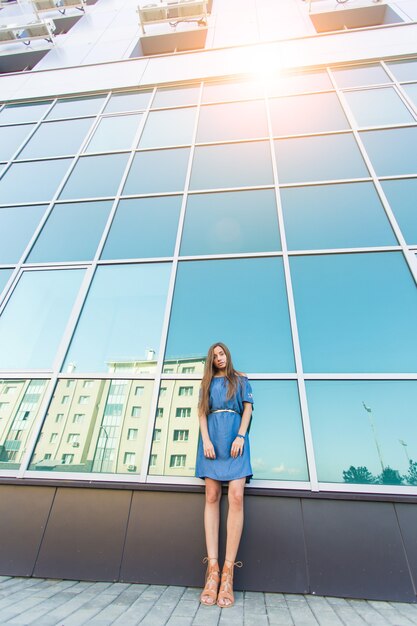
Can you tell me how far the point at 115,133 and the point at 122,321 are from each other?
532 centimetres

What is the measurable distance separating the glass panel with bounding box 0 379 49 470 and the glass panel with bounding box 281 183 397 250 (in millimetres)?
4199

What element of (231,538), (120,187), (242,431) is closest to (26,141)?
(120,187)

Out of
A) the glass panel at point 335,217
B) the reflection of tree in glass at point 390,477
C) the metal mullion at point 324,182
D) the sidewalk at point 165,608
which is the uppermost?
the metal mullion at point 324,182

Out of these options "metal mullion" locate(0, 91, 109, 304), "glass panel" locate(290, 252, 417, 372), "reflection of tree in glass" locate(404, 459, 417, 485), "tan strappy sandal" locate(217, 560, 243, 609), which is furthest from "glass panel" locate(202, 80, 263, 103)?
"tan strappy sandal" locate(217, 560, 243, 609)

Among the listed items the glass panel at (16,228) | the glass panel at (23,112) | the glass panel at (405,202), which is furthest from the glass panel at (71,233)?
the glass panel at (405,202)

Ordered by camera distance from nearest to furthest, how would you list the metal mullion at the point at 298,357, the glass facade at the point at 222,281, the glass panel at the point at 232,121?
the metal mullion at the point at 298,357 → the glass facade at the point at 222,281 → the glass panel at the point at 232,121

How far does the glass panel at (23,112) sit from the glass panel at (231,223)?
19.3 feet

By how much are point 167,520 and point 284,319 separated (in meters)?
2.68

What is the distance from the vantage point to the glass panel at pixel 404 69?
6.91m

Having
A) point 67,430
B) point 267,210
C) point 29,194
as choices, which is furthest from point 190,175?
point 67,430

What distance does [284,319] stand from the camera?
4.08 meters

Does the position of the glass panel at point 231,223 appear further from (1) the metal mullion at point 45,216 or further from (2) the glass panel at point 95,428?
(1) the metal mullion at point 45,216

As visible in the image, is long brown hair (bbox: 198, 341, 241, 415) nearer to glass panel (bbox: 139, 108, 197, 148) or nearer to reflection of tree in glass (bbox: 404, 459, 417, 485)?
reflection of tree in glass (bbox: 404, 459, 417, 485)

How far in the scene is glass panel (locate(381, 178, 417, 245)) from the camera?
4594 mm
